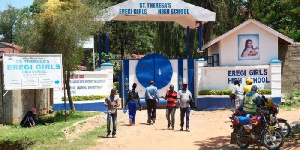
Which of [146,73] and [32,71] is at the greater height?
[32,71]

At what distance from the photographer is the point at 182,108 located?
1323 cm

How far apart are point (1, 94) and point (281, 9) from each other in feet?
72.9

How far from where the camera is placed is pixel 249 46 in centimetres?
1938

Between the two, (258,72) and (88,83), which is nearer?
(88,83)

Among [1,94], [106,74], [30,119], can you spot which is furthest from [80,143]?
[106,74]

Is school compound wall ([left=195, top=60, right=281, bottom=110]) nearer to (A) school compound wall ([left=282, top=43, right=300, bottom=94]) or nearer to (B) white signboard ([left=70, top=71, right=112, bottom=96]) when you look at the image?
(A) school compound wall ([left=282, top=43, right=300, bottom=94])

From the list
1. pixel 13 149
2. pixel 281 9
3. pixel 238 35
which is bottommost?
pixel 13 149

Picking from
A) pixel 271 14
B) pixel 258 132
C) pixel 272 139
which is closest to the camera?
pixel 272 139

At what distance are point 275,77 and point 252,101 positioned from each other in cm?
913

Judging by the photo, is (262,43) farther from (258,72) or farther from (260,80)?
(260,80)

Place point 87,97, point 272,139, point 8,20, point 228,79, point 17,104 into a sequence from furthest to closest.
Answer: point 8,20
point 228,79
point 87,97
point 17,104
point 272,139

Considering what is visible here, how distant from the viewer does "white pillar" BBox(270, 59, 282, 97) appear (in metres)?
18.4

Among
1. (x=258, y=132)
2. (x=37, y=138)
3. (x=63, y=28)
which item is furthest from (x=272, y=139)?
(x=63, y=28)

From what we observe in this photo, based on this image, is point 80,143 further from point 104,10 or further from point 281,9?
point 281,9
